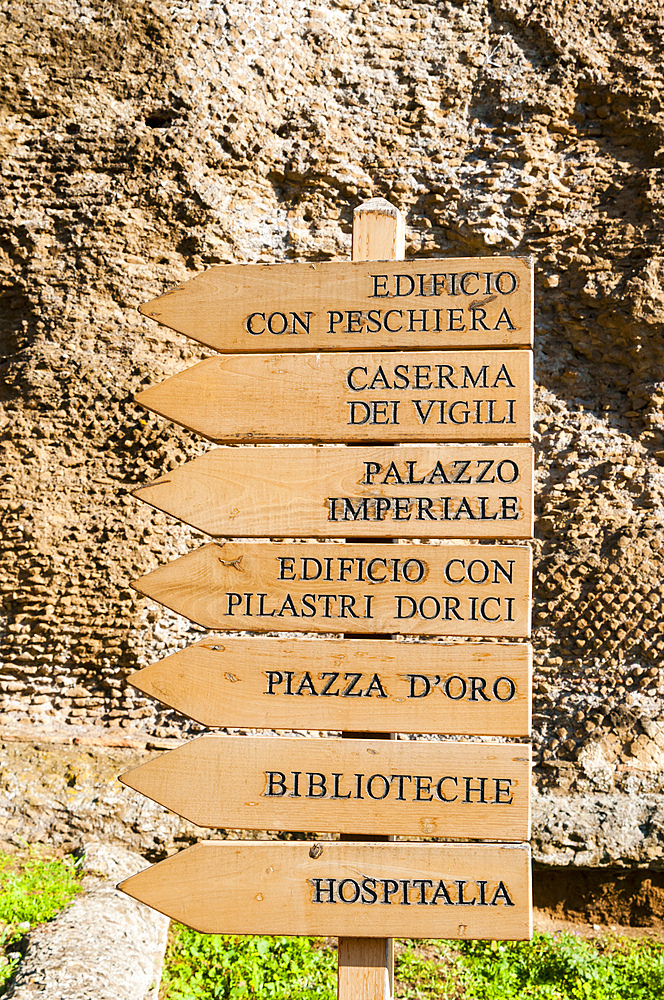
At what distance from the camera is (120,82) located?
19.2 ft

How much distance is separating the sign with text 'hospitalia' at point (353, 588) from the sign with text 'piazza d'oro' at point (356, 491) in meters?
0.06

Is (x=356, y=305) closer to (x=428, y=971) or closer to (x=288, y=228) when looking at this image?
(x=428, y=971)

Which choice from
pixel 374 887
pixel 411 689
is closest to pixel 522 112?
pixel 411 689

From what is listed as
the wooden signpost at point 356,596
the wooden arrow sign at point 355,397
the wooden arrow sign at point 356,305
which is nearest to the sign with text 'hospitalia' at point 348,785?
the wooden signpost at point 356,596

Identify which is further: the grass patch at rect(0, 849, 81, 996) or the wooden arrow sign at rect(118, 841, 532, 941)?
the grass patch at rect(0, 849, 81, 996)

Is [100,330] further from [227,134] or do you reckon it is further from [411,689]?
[411,689]

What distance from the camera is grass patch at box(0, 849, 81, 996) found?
3.82 metres

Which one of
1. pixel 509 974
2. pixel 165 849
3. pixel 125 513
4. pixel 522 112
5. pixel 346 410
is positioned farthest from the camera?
pixel 522 112

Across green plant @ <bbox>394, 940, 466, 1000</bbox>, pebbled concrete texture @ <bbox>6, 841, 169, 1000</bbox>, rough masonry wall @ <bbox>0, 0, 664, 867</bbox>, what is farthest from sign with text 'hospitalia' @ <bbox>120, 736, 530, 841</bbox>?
rough masonry wall @ <bbox>0, 0, 664, 867</bbox>

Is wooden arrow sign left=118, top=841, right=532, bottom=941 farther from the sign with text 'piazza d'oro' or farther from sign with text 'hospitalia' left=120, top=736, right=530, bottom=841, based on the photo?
the sign with text 'piazza d'oro'

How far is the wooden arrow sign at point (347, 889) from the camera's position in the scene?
2.10 meters

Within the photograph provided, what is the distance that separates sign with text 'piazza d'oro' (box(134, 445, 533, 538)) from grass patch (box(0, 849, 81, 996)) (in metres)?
2.56

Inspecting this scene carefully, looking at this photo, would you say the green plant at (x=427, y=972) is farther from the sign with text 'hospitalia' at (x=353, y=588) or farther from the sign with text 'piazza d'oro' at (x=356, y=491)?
the sign with text 'piazza d'oro' at (x=356, y=491)

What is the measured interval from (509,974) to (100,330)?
4712mm
